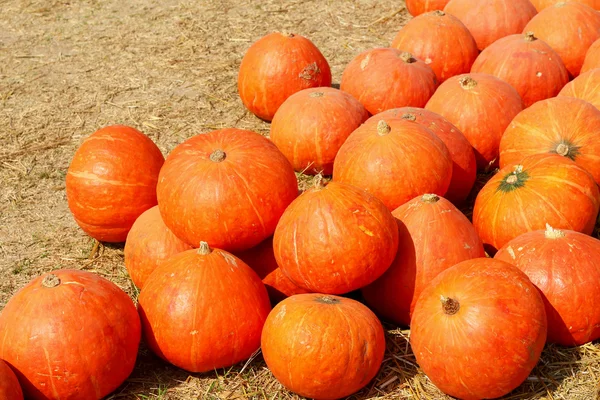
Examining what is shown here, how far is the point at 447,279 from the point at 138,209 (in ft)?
7.20

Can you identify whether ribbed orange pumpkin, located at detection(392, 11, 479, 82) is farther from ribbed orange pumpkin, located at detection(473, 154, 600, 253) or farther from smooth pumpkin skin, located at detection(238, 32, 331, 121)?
ribbed orange pumpkin, located at detection(473, 154, 600, 253)

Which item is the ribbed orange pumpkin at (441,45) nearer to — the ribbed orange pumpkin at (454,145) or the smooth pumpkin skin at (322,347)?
the ribbed orange pumpkin at (454,145)

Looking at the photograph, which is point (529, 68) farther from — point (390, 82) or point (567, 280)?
point (567, 280)

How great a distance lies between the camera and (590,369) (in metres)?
4.02

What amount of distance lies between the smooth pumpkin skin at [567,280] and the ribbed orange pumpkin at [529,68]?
2321mm

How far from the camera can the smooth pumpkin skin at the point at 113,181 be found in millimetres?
4961

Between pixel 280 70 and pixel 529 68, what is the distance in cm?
205

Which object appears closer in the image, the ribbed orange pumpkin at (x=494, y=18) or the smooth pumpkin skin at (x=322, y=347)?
the smooth pumpkin skin at (x=322, y=347)

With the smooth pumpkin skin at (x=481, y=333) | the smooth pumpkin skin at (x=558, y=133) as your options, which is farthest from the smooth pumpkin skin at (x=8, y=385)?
the smooth pumpkin skin at (x=558, y=133)

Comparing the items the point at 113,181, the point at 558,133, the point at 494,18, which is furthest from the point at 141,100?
the point at 558,133

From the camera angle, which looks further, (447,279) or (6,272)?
(6,272)

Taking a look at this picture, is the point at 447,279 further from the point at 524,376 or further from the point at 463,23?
the point at 463,23

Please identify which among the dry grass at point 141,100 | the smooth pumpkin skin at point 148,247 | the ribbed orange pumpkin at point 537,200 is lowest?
the dry grass at point 141,100

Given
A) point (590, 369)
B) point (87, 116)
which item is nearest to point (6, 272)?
point (87, 116)
